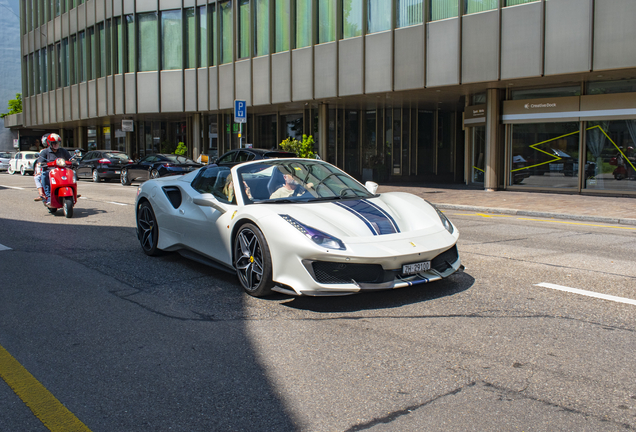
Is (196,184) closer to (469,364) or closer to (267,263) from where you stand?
(267,263)

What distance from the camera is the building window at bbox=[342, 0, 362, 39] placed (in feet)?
74.1

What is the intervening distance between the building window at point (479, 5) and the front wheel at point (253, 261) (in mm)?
15803

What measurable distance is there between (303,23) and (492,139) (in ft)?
32.8

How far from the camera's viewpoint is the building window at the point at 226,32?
2906cm

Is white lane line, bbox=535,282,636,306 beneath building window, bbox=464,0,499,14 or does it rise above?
beneath

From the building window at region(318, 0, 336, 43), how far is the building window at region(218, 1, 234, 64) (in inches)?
252

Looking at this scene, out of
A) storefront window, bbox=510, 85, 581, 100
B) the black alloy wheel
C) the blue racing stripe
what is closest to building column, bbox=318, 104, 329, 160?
storefront window, bbox=510, 85, 581, 100

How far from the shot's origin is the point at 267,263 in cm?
523

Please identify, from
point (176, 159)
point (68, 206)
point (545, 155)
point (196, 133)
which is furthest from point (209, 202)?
point (196, 133)

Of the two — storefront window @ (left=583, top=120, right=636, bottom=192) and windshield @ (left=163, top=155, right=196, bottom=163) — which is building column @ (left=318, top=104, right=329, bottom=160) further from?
storefront window @ (left=583, top=120, right=636, bottom=192)

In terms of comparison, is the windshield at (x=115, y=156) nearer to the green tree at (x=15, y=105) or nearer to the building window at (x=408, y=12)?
the building window at (x=408, y=12)

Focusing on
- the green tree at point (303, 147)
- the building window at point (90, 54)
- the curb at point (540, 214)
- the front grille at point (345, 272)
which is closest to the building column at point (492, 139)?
→ the curb at point (540, 214)

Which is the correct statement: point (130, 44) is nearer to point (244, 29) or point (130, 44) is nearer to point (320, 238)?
point (244, 29)

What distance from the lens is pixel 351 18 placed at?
75.3 ft
